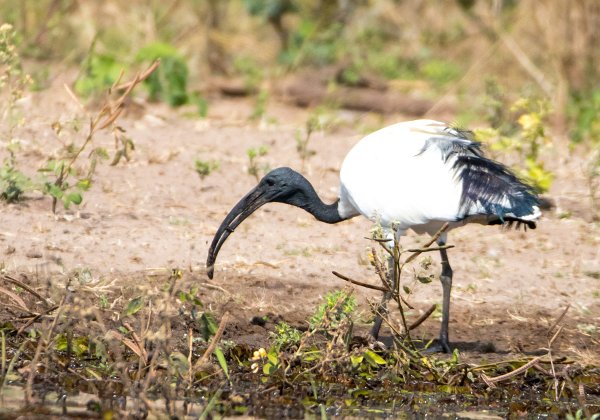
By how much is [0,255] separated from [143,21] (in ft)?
19.3

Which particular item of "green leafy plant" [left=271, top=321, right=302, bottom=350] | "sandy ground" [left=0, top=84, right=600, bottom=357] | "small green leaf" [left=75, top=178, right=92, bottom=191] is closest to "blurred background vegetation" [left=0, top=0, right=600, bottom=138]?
"sandy ground" [left=0, top=84, right=600, bottom=357]

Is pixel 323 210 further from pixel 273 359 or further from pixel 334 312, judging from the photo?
pixel 273 359

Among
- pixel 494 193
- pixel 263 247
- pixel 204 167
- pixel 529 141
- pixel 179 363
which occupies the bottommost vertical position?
pixel 179 363

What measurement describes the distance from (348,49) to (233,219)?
21.2ft

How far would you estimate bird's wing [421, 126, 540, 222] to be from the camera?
5551mm

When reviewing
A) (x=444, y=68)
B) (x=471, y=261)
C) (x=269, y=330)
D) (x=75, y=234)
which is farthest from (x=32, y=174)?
(x=444, y=68)

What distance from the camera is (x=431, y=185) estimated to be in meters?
5.70

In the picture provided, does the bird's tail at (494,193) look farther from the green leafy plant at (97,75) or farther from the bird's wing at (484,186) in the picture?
the green leafy plant at (97,75)

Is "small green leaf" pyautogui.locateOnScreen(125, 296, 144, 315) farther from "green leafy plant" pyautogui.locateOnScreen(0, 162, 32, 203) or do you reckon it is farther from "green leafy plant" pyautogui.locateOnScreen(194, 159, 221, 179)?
"green leafy plant" pyautogui.locateOnScreen(194, 159, 221, 179)

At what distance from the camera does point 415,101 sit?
1114 centimetres

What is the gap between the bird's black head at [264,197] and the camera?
6176 millimetres

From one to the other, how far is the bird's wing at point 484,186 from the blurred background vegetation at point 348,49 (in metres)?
2.72

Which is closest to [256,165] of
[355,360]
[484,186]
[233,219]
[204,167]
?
[204,167]

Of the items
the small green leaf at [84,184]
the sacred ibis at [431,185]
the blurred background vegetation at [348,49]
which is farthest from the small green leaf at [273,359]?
the blurred background vegetation at [348,49]
